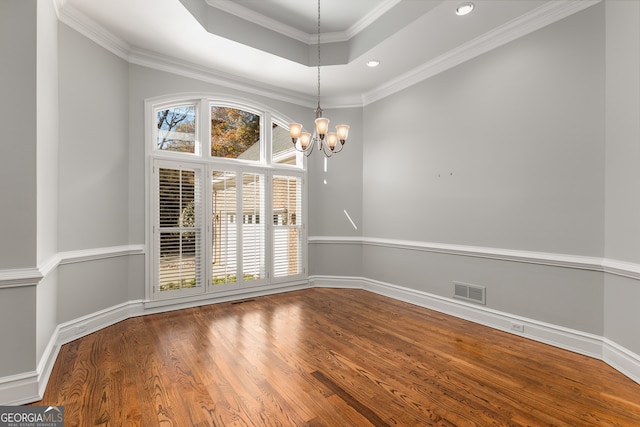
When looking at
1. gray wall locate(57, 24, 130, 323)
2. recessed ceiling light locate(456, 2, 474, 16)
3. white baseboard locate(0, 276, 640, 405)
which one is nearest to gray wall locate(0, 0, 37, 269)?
white baseboard locate(0, 276, 640, 405)

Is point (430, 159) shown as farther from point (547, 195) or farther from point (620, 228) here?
point (620, 228)

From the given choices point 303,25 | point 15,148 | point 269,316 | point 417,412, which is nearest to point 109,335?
point 269,316

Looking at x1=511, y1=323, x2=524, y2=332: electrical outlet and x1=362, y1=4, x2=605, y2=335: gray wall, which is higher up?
x1=362, y1=4, x2=605, y2=335: gray wall

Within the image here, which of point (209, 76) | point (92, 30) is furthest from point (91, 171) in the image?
point (209, 76)

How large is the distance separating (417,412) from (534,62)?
3.60 meters

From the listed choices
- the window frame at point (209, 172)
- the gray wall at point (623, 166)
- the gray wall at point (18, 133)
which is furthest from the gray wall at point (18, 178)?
the gray wall at point (623, 166)

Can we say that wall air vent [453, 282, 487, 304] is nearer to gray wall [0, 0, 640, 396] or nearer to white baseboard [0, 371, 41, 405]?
gray wall [0, 0, 640, 396]

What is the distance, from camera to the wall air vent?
3.62 meters

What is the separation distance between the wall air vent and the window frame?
2.51 m

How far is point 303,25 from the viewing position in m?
4.03

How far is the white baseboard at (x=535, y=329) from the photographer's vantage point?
2525 millimetres

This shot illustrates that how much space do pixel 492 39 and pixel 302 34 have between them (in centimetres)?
243

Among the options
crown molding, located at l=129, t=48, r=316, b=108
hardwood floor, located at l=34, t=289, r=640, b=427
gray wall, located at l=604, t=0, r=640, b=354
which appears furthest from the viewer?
crown molding, located at l=129, t=48, r=316, b=108

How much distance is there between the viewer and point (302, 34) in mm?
4172
